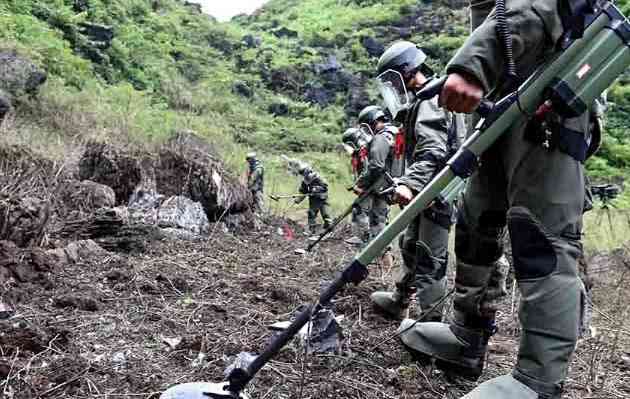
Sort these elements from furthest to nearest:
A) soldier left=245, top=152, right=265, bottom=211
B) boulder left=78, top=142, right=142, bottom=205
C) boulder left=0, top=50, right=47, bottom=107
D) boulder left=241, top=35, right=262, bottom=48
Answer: boulder left=241, top=35, right=262, bottom=48, soldier left=245, top=152, right=265, bottom=211, boulder left=0, top=50, right=47, bottom=107, boulder left=78, top=142, right=142, bottom=205

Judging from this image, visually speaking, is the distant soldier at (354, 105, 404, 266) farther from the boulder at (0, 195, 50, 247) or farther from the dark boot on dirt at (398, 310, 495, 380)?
the dark boot on dirt at (398, 310, 495, 380)

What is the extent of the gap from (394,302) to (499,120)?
1.67 meters

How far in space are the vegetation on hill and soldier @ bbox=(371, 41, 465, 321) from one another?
5.40m

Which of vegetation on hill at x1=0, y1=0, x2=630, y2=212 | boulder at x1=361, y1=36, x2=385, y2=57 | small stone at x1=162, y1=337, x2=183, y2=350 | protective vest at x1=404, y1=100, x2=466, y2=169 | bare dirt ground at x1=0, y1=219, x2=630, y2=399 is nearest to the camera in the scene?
bare dirt ground at x1=0, y1=219, x2=630, y2=399

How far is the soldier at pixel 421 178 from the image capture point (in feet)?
9.34

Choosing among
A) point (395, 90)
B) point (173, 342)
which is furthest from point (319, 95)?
point (173, 342)

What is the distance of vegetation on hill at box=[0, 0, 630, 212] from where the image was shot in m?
11.1

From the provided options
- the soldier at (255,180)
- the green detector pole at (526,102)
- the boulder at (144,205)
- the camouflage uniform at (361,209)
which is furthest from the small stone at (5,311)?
the soldier at (255,180)

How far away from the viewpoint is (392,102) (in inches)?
121

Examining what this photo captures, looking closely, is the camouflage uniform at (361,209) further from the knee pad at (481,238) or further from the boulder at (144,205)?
the knee pad at (481,238)

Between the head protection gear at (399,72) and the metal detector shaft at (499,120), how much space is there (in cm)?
146

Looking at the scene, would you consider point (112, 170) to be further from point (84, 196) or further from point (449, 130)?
point (449, 130)

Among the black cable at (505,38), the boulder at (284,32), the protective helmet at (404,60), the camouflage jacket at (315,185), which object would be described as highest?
the black cable at (505,38)

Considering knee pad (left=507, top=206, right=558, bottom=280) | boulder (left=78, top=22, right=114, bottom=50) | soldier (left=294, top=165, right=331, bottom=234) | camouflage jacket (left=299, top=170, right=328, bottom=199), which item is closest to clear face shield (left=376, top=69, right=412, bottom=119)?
knee pad (left=507, top=206, right=558, bottom=280)
